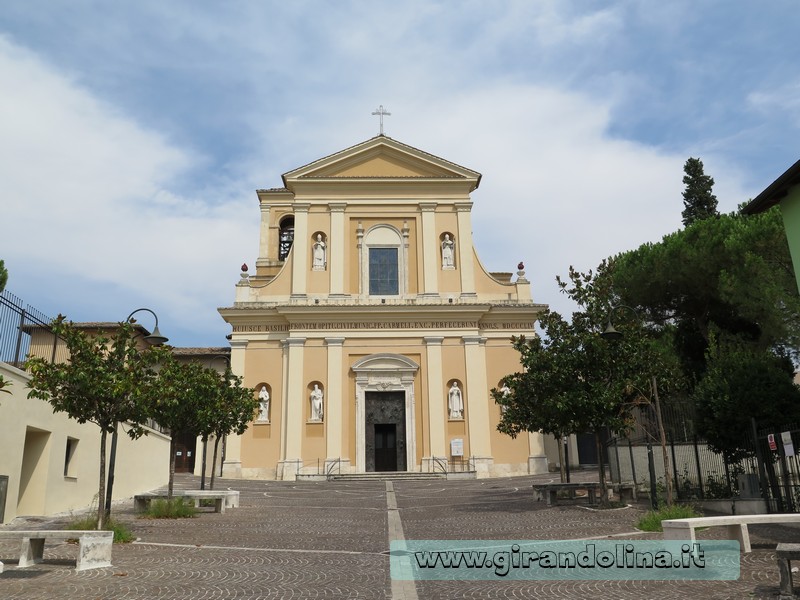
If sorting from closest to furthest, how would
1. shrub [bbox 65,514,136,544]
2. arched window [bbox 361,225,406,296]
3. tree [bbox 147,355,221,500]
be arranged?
shrub [bbox 65,514,136,544] < tree [bbox 147,355,221,500] < arched window [bbox 361,225,406,296]

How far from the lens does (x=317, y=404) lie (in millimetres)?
29594

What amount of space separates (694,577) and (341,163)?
2775 centimetres

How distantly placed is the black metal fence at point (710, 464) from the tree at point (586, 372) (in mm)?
894

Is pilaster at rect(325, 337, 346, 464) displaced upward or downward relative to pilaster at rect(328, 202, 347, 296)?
downward

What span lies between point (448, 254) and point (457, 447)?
8744 mm

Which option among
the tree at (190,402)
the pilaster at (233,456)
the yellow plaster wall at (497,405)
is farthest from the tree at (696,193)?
the tree at (190,402)

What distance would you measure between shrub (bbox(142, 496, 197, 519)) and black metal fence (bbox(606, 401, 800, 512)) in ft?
30.0

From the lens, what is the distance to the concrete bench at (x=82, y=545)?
8.05 metres

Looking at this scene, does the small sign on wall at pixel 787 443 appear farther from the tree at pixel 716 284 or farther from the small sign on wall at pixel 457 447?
the small sign on wall at pixel 457 447

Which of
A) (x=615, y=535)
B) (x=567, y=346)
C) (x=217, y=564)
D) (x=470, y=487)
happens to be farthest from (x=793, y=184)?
(x=470, y=487)

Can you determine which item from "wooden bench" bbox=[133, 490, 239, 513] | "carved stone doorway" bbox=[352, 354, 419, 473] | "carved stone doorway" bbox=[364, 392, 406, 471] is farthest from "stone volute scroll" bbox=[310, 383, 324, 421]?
"wooden bench" bbox=[133, 490, 239, 513]

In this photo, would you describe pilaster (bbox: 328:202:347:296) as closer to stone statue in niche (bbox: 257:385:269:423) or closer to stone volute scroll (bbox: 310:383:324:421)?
stone volute scroll (bbox: 310:383:324:421)

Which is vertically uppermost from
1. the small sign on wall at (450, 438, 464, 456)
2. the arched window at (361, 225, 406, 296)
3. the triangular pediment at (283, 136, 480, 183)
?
the triangular pediment at (283, 136, 480, 183)

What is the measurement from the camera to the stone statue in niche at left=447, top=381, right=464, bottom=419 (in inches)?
1172
